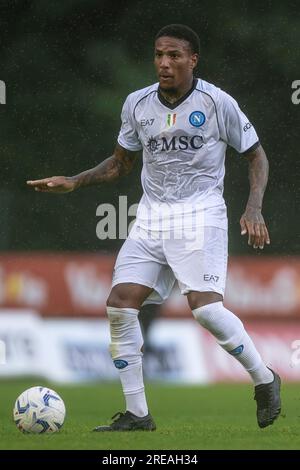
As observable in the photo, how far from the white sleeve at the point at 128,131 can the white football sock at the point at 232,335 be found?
113 centimetres

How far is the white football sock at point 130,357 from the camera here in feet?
24.4

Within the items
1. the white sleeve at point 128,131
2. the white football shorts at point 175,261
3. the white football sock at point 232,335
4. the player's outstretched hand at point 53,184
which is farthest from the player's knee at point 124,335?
the white sleeve at point 128,131

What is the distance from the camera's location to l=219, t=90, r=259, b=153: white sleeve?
7.46 m

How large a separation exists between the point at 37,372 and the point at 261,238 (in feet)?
25.9

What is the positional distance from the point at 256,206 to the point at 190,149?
0.49 m

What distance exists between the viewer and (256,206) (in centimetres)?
737

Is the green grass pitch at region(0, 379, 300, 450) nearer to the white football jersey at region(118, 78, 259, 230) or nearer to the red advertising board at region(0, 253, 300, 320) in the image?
the red advertising board at region(0, 253, 300, 320)

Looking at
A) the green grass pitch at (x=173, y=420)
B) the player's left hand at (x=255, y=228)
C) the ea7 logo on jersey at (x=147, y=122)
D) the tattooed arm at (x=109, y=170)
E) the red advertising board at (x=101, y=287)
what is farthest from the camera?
the red advertising board at (x=101, y=287)

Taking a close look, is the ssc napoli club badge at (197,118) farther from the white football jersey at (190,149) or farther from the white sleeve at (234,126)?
the white sleeve at (234,126)

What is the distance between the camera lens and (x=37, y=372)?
1474 centimetres

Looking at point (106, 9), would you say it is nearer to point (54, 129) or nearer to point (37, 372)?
point (54, 129)

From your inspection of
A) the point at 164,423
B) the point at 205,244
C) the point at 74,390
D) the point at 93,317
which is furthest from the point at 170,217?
the point at 93,317

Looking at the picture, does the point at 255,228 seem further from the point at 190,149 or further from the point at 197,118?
the point at 197,118

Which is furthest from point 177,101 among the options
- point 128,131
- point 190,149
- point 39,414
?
point 39,414
